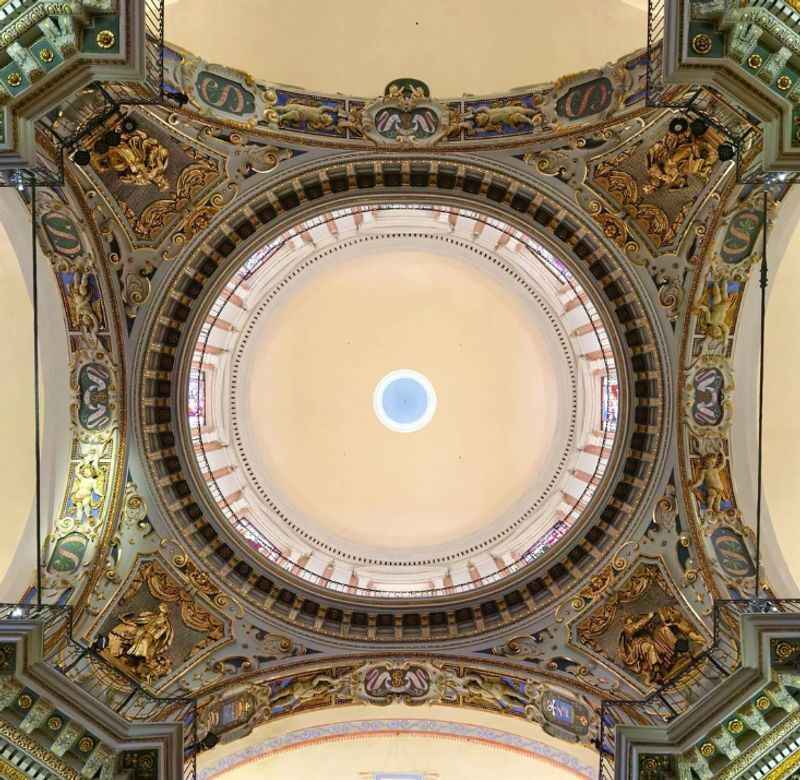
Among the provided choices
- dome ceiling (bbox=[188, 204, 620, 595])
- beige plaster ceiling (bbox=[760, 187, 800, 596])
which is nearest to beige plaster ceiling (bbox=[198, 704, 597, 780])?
dome ceiling (bbox=[188, 204, 620, 595])

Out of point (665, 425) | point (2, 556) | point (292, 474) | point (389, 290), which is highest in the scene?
point (389, 290)

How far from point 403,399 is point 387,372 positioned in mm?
944

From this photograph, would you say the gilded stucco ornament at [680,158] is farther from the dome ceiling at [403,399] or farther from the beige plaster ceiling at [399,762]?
the beige plaster ceiling at [399,762]

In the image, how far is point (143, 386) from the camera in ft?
48.6

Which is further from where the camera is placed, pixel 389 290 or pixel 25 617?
pixel 389 290

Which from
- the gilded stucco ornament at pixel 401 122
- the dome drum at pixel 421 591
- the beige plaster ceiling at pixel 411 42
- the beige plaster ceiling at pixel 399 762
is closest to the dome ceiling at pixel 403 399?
the dome drum at pixel 421 591

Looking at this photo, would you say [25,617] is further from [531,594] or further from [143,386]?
[531,594]

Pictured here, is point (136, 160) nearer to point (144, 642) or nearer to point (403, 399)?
point (144, 642)

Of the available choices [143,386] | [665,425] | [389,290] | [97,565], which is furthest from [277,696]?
[389,290]

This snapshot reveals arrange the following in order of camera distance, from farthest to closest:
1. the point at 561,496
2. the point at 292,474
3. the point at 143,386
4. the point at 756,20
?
1. the point at 292,474
2. the point at 561,496
3. the point at 143,386
4. the point at 756,20

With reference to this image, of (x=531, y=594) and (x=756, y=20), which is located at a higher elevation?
(x=756, y=20)

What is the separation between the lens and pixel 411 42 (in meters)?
15.6

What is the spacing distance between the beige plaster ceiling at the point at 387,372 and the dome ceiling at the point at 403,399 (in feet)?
0.16

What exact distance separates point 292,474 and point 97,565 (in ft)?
24.7
